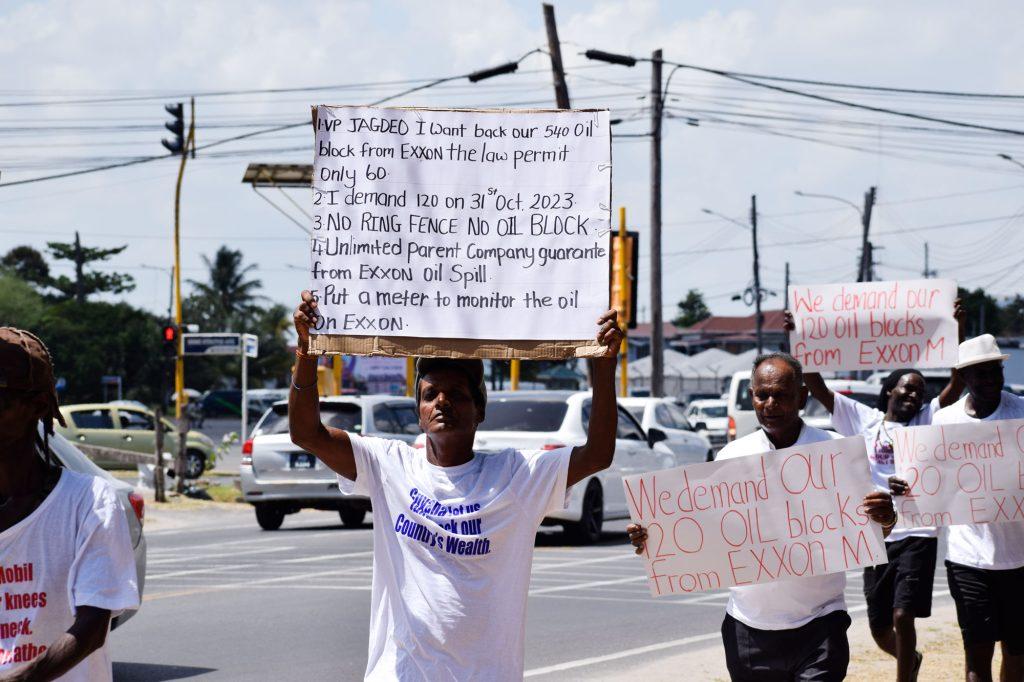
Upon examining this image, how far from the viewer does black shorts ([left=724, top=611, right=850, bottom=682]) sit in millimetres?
5219

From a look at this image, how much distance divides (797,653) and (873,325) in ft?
8.44

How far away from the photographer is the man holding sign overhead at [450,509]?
402 cm

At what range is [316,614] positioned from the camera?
36.4 feet

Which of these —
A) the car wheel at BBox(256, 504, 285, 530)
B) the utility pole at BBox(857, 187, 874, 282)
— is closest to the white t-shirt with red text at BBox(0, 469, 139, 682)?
the car wheel at BBox(256, 504, 285, 530)

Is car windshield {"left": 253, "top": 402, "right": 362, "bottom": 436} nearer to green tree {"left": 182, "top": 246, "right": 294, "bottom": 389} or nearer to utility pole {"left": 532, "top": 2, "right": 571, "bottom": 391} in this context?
utility pole {"left": 532, "top": 2, "right": 571, "bottom": 391}

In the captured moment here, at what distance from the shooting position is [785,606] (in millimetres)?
5344

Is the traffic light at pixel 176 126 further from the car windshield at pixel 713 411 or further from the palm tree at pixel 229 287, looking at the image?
the palm tree at pixel 229 287

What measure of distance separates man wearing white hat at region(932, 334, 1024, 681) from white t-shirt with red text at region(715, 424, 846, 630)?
178 cm

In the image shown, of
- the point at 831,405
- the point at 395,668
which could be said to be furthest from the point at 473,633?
the point at 831,405

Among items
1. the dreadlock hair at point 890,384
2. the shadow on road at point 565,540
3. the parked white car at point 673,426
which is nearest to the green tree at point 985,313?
the parked white car at point 673,426

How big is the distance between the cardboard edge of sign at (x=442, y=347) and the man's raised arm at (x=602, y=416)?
6cm

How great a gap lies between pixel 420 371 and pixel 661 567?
1529 mm

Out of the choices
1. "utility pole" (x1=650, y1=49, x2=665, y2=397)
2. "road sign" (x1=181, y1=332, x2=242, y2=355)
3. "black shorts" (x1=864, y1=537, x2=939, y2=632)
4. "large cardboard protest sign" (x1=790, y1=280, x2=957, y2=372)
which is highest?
"utility pole" (x1=650, y1=49, x2=665, y2=397)

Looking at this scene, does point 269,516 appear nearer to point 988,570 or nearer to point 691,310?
point 988,570
